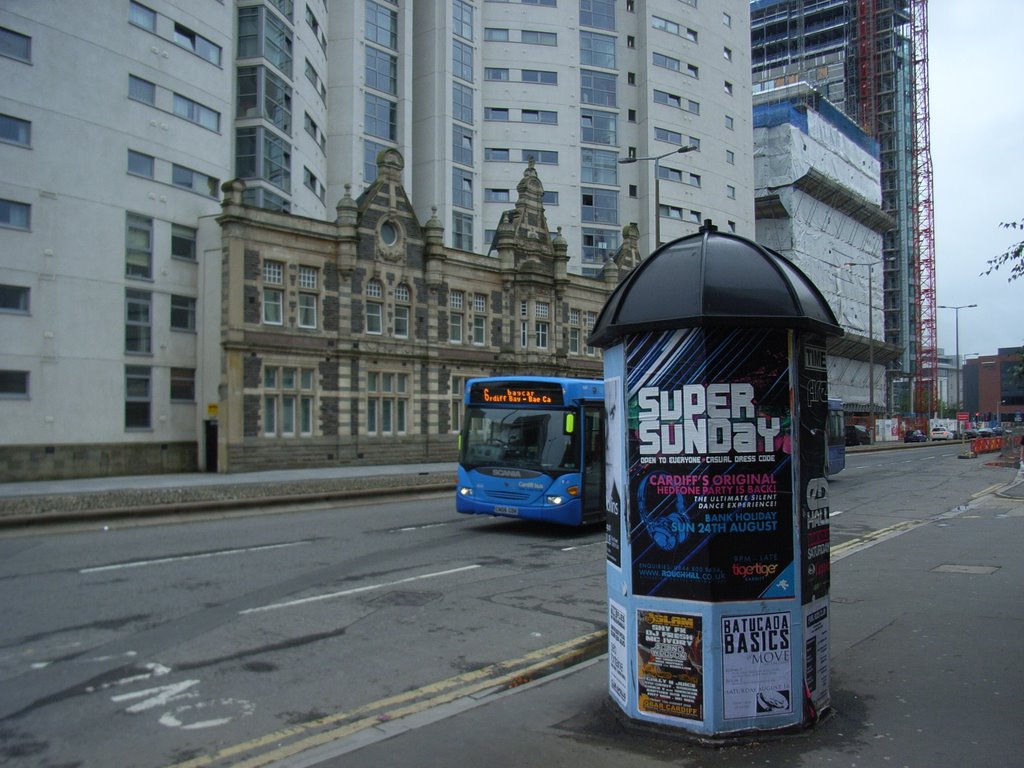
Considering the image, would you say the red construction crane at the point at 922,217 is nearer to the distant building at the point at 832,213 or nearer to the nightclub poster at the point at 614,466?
the distant building at the point at 832,213

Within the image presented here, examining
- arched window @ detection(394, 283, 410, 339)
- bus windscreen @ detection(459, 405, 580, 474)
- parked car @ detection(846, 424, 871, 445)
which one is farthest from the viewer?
parked car @ detection(846, 424, 871, 445)

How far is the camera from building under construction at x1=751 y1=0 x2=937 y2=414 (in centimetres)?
9950

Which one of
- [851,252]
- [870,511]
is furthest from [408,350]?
[851,252]

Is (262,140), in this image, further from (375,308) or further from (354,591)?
(354,591)

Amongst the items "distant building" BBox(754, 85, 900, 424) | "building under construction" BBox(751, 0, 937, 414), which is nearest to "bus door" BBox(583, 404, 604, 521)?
"distant building" BBox(754, 85, 900, 424)

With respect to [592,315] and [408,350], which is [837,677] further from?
[592,315]

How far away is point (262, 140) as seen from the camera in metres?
39.3

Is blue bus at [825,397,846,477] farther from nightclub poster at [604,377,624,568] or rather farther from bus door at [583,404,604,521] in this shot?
nightclub poster at [604,377,624,568]

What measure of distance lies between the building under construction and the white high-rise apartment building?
3372 centimetres

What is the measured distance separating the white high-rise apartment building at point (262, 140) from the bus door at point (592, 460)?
37.0 feet

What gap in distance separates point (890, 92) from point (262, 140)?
8642 centimetres

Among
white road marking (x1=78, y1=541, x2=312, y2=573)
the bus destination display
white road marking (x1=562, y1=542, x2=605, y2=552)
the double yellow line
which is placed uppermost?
the bus destination display

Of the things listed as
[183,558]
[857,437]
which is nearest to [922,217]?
[857,437]

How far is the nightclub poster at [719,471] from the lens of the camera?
4.91m
